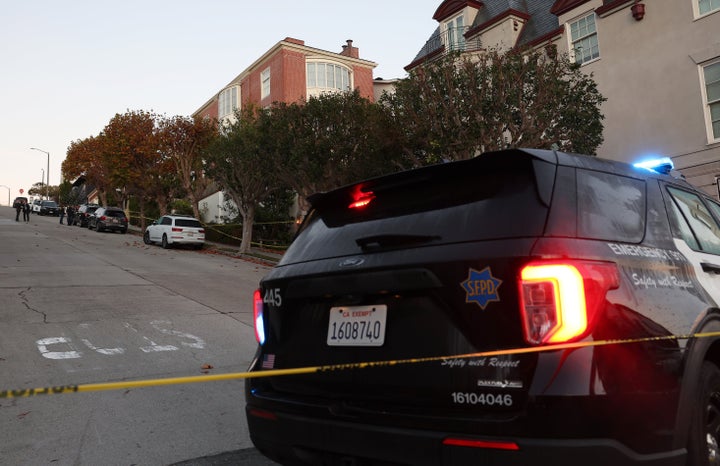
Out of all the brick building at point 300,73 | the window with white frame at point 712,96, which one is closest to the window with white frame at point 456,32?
the brick building at point 300,73

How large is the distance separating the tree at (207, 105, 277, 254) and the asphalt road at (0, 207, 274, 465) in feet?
29.5

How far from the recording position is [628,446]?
74.8 inches

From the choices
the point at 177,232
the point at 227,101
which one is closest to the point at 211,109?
the point at 227,101

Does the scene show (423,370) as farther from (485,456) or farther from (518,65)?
(518,65)

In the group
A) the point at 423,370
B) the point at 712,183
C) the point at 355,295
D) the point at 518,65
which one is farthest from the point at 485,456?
the point at 712,183

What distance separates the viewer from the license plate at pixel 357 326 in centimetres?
233

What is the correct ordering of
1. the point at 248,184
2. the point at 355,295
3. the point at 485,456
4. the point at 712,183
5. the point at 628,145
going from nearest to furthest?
the point at 485,456 → the point at 355,295 → the point at 712,183 → the point at 628,145 → the point at 248,184

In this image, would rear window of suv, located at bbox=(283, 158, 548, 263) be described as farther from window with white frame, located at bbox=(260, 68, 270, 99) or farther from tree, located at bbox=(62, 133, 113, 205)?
tree, located at bbox=(62, 133, 113, 205)

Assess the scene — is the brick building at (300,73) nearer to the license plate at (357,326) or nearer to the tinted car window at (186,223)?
the tinted car window at (186,223)

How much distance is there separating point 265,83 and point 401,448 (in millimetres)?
40470

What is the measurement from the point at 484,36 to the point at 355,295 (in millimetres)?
24455

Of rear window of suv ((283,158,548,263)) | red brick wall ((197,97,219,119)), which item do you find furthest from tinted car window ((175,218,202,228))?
rear window of suv ((283,158,548,263))

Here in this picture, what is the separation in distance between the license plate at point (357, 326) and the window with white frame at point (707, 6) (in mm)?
19007

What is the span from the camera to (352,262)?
8.20 ft
